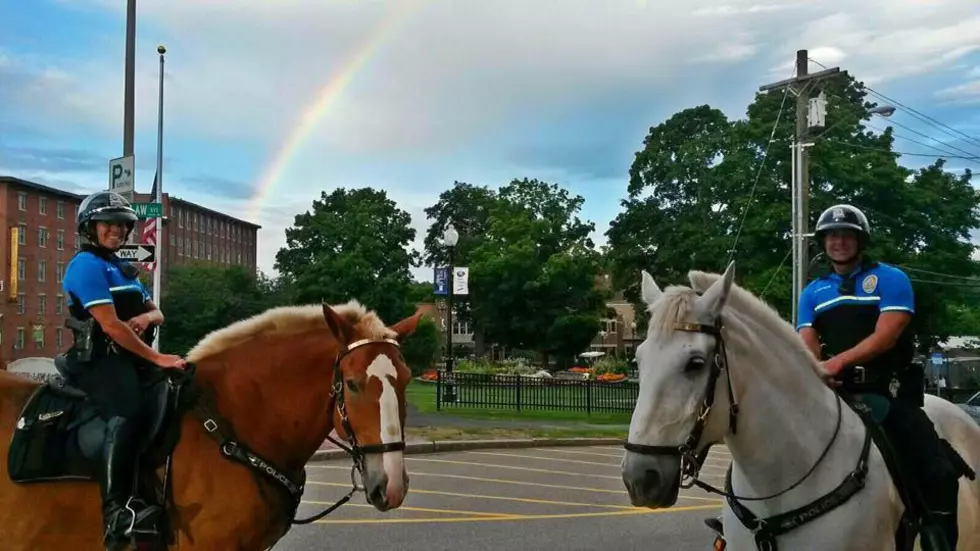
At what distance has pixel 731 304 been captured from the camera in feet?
13.2

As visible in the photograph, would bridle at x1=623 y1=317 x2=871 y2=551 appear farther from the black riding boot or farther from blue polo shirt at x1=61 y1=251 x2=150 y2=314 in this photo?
blue polo shirt at x1=61 y1=251 x2=150 y2=314

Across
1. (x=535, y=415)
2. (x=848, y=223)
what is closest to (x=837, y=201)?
(x=535, y=415)

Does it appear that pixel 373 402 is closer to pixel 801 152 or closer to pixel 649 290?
pixel 649 290

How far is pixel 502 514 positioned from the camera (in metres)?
10.1

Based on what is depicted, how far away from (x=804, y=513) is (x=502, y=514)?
6.54 metres

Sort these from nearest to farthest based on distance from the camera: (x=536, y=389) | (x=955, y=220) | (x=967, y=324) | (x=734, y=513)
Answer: (x=734, y=513), (x=536, y=389), (x=955, y=220), (x=967, y=324)

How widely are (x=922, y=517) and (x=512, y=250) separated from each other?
62.5 m

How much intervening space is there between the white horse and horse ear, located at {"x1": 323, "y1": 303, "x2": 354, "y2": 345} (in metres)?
1.60

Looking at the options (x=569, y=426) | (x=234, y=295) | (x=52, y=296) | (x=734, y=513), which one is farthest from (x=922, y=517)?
(x=52, y=296)

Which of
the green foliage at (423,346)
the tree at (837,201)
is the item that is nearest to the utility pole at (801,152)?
the tree at (837,201)

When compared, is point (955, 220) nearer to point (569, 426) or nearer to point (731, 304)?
point (569, 426)

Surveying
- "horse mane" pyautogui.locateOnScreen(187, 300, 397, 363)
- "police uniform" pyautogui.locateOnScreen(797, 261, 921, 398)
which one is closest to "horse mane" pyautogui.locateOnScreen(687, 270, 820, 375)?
"police uniform" pyautogui.locateOnScreen(797, 261, 921, 398)

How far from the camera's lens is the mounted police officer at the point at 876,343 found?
420 cm

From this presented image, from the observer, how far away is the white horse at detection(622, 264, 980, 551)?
3498 millimetres
